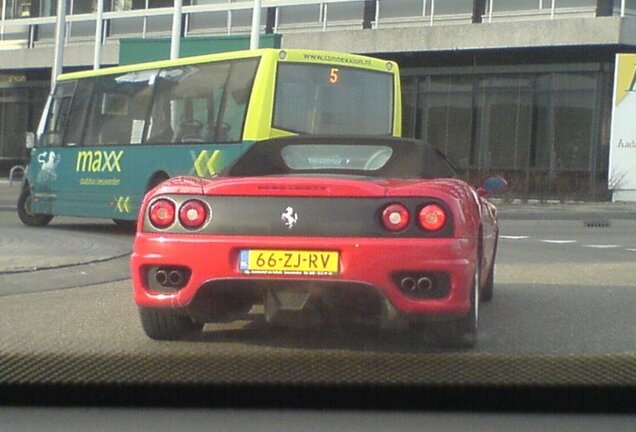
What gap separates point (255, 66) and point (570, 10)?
1906cm

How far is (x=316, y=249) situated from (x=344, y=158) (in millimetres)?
1868

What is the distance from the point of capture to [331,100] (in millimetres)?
17062

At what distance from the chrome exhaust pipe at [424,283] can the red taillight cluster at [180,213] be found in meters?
1.25

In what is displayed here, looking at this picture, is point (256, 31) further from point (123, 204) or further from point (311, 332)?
point (311, 332)

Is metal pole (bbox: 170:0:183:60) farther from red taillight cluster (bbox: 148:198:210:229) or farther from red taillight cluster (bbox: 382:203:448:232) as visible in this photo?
red taillight cluster (bbox: 382:203:448:232)

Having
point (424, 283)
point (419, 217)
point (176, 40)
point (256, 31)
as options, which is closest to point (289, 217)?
point (419, 217)

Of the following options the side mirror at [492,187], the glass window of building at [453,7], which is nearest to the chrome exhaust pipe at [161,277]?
the side mirror at [492,187]

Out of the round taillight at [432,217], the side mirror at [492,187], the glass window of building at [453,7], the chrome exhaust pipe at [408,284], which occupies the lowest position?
the chrome exhaust pipe at [408,284]

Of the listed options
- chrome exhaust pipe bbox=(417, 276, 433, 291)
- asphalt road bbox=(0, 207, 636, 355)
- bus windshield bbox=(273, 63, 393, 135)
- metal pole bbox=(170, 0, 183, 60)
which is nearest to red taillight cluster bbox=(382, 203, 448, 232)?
chrome exhaust pipe bbox=(417, 276, 433, 291)

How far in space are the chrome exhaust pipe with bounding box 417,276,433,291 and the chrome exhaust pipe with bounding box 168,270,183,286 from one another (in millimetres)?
1349

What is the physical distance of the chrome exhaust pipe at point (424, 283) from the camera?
6555mm

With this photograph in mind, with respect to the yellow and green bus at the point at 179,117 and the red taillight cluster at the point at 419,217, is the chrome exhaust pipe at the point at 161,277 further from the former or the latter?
the yellow and green bus at the point at 179,117

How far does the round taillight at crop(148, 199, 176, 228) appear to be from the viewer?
22.6ft

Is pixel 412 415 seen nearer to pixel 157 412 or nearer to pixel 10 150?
pixel 157 412
